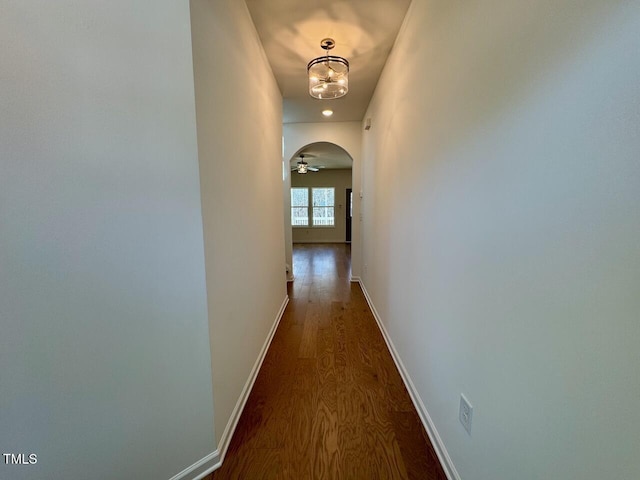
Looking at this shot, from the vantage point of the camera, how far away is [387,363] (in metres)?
2.21

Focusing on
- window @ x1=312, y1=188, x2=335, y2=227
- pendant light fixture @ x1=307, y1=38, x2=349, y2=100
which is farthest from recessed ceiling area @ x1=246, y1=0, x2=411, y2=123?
window @ x1=312, y1=188, x2=335, y2=227

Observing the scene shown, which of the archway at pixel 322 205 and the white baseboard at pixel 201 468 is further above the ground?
the archway at pixel 322 205

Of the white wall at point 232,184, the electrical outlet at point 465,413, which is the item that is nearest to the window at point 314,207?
the white wall at point 232,184

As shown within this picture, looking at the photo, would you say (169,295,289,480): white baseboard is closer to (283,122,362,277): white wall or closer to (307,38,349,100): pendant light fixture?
(307,38,349,100): pendant light fixture

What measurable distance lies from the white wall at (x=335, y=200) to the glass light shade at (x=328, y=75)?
7087 mm

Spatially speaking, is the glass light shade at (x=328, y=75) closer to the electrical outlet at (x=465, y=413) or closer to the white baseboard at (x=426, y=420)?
the white baseboard at (x=426, y=420)

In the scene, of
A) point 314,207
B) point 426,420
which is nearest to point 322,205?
point 314,207

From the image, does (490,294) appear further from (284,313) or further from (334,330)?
(284,313)

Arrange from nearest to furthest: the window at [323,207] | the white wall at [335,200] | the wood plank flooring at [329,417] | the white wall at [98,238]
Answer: the white wall at [98,238] → the wood plank flooring at [329,417] → the white wall at [335,200] → the window at [323,207]

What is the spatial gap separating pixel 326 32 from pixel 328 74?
0.93ft

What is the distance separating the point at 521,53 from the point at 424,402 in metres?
1.72

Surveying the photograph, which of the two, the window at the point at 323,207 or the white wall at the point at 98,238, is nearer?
the white wall at the point at 98,238

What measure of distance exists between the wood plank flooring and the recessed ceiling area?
2.63m

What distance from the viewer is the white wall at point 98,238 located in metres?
0.86
